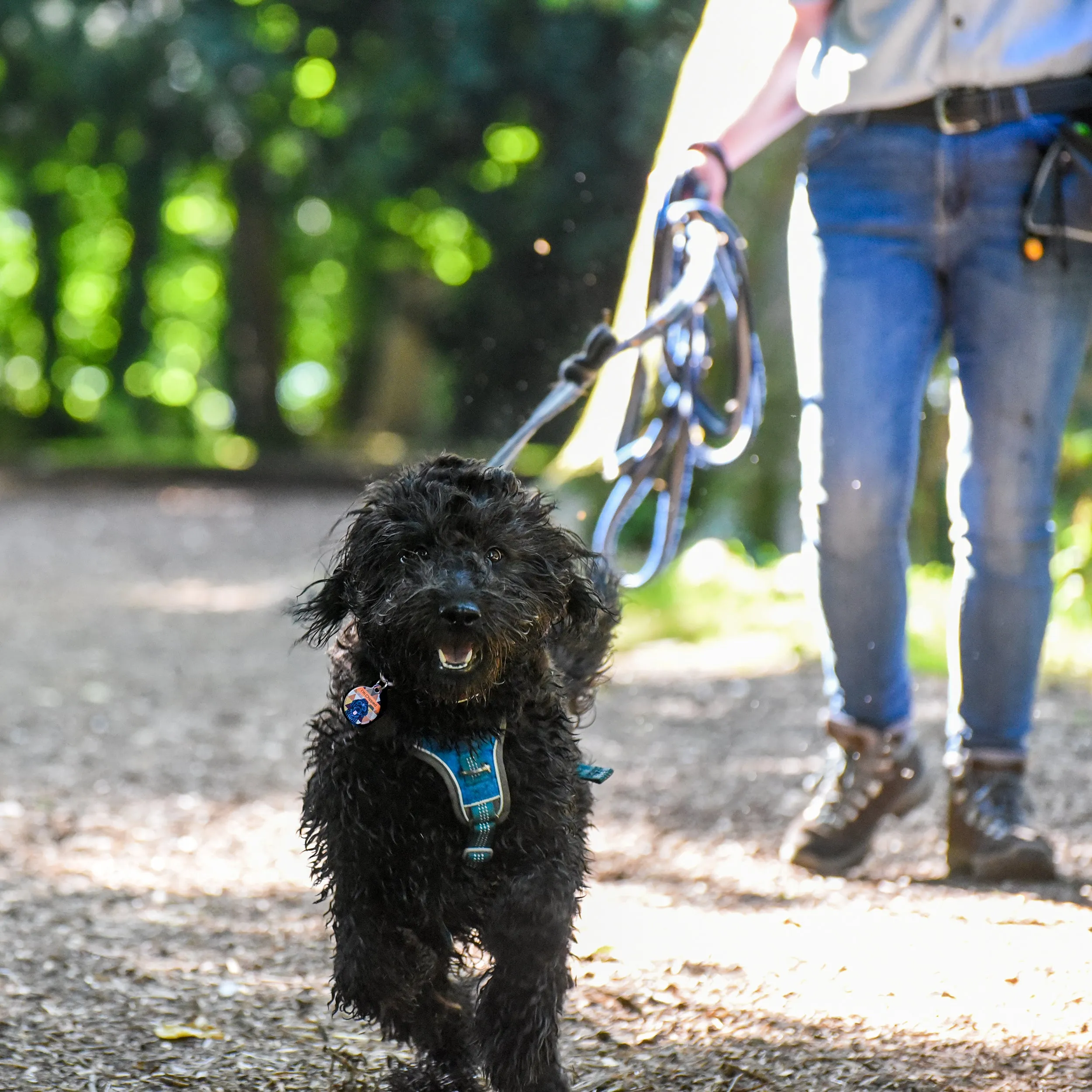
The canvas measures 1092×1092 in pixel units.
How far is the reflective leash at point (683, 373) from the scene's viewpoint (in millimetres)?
3723

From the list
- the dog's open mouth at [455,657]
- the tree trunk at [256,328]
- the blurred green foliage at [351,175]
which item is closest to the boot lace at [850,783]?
the dog's open mouth at [455,657]

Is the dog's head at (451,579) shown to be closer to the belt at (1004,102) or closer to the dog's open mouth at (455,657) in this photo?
the dog's open mouth at (455,657)

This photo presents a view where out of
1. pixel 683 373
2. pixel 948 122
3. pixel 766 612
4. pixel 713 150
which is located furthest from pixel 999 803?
pixel 766 612

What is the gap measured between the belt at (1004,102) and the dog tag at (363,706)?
1914 mm

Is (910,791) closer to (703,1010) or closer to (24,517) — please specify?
(703,1010)

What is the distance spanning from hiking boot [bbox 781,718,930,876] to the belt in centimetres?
140

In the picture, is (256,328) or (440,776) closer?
(440,776)

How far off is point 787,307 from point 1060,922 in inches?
266

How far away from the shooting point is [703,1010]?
3.01m

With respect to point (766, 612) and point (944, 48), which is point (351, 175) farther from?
point (944, 48)

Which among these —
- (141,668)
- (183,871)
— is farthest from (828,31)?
Answer: (141,668)

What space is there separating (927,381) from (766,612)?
4.45 meters

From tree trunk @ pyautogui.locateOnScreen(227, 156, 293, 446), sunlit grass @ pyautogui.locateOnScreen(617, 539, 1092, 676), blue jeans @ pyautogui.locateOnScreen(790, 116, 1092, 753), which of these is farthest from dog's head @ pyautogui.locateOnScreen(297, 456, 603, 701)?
tree trunk @ pyautogui.locateOnScreen(227, 156, 293, 446)

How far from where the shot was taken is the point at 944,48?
345 centimetres
